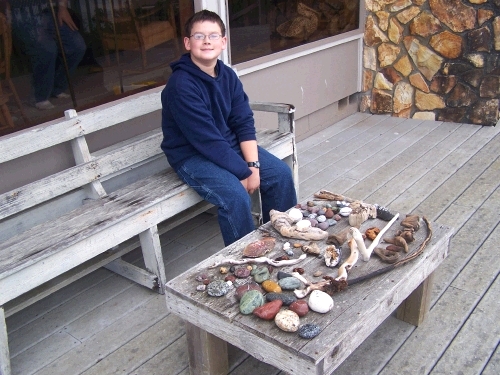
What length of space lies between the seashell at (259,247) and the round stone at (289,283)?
180mm

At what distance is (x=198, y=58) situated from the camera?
8.31 ft

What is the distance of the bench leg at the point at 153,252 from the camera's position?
2473 mm

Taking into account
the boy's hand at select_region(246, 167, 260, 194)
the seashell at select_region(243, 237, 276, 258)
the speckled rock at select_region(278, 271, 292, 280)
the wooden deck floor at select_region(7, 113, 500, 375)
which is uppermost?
the seashell at select_region(243, 237, 276, 258)

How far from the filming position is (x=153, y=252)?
249 cm

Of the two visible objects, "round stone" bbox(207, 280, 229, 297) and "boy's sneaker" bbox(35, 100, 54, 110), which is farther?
"boy's sneaker" bbox(35, 100, 54, 110)

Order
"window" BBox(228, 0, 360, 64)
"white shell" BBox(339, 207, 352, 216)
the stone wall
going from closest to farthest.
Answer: "white shell" BBox(339, 207, 352, 216) < "window" BBox(228, 0, 360, 64) < the stone wall

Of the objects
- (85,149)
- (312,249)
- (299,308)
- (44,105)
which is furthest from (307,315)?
(44,105)

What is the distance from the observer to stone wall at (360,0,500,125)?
432 cm

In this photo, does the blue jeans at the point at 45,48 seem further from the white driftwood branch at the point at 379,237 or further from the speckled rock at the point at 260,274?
the white driftwood branch at the point at 379,237

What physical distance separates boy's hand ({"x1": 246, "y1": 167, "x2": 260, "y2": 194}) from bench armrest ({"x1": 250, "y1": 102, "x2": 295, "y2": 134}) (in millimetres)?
554

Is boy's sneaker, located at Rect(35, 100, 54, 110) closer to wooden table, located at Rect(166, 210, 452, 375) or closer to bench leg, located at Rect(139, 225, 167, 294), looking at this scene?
bench leg, located at Rect(139, 225, 167, 294)

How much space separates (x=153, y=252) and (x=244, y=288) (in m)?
0.80

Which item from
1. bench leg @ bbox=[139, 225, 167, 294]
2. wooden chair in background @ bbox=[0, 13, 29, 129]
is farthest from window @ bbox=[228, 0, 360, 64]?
bench leg @ bbox=[139, 225, 167, 294]

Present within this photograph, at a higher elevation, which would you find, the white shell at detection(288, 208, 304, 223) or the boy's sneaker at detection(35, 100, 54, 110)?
the boy's sneaker at detection(35, 100, 54, 110)
